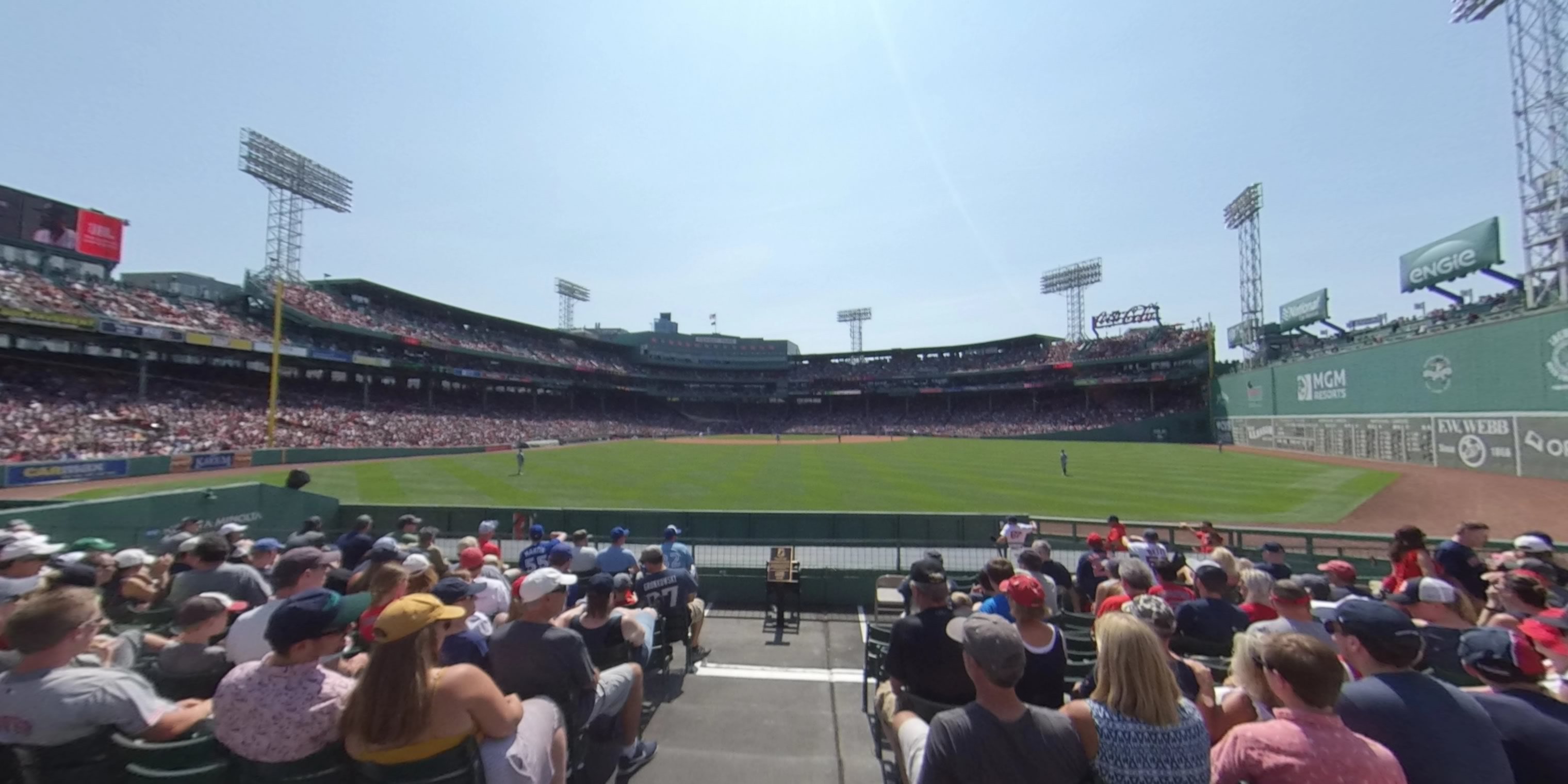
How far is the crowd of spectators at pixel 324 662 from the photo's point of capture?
2.66m

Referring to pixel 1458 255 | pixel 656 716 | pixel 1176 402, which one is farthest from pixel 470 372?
pixel 1458 255

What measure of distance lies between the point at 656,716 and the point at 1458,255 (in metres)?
55.7

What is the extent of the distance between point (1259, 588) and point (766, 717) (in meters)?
4.39

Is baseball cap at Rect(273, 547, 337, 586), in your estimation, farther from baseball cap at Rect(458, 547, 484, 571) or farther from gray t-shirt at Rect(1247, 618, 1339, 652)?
gray t-shirt at Rect(1247, 618, 1339, 652)

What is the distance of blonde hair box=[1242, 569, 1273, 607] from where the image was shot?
5055 mm

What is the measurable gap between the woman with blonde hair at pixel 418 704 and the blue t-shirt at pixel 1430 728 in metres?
3.82

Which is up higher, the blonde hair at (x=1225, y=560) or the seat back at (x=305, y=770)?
the blonde hair at (x=1225, y=560)

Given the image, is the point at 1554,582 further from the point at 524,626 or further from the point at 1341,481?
the point at 1341,481

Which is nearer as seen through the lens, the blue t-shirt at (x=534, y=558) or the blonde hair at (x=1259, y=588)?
the blonde hair at (x=1259, y=588)

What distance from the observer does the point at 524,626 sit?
12.6ft

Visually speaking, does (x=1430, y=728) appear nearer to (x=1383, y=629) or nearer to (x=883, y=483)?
(x=1383, y=629)

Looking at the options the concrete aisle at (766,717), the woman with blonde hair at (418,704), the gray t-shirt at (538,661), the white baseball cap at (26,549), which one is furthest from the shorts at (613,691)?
the white baseball cap at (26,549)

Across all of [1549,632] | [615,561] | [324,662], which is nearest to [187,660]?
[324,662]

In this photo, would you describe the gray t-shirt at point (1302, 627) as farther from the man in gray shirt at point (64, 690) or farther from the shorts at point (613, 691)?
the man in gray shirt at point (64, 690)
